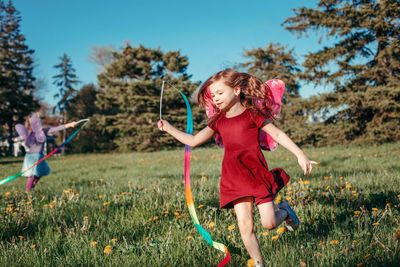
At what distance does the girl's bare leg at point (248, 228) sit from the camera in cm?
222

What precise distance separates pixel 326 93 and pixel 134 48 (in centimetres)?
2115

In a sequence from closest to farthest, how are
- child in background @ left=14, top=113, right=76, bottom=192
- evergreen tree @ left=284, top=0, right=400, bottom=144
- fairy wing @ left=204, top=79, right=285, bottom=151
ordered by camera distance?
fairy wing @ left=204, top=79, right=285, bottom=151 < child in background @ left=14, top=113, right=76, bottom=192 < evergreen tree @ left=284, top=0, right=400, bottom=144

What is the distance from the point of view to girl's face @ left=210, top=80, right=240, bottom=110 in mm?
2559

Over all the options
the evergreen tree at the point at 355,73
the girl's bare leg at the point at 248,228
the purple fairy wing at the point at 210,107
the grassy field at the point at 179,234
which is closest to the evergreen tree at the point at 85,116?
the evergreen tree at the point at 355,73

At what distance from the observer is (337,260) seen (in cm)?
205

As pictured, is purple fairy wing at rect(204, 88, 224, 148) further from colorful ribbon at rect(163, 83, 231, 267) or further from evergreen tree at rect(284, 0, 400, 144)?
evergreen tree at rect(284, 0, 400, 144)

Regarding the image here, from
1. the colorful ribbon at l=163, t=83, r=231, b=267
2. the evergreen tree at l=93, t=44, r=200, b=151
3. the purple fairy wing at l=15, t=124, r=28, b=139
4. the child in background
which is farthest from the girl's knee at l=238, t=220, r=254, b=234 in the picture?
the evergreen tree at l=93, t=44, r=200, b=151

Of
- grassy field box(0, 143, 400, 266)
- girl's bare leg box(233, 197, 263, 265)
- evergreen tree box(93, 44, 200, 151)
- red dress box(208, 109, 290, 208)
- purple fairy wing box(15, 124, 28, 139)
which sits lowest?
grassy field box(0, 143, 400, 266)

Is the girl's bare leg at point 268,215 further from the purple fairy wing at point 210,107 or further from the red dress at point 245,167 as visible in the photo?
the purple fairy wing at point 210,107

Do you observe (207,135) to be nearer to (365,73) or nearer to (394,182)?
(394,182)

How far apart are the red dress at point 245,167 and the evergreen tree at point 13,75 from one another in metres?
32.4

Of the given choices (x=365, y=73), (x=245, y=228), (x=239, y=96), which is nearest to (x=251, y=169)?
(x=245, y=228)

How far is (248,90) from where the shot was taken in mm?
2605

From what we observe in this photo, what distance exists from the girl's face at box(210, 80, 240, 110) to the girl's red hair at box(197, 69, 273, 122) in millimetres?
34
